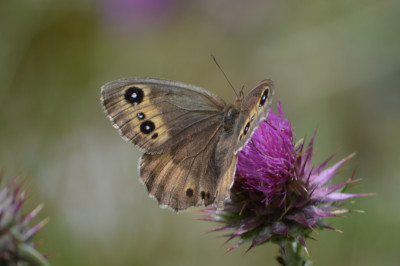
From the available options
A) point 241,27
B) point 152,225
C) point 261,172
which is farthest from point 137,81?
point 241,27

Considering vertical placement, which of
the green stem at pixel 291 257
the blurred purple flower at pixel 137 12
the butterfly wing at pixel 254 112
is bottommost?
the green stem at pixel 291 257

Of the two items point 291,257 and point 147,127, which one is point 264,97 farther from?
point 291,257

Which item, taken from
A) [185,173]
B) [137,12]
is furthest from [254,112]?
[137,12]

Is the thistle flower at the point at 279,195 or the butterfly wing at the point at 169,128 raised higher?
the butterfly wing at the point at 169,128

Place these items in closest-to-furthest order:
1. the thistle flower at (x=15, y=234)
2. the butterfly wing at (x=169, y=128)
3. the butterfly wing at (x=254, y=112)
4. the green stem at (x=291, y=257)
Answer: the butterfly wing at (x=254, y=112) < the thistle flower at (x=15, y=234) < the green stem at (x=291, y=257) < the butterfly wing at (x=169, y=128)

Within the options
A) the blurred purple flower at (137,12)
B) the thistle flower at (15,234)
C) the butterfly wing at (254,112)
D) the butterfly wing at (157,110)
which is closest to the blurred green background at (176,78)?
the blurred purple flower at (137,12)

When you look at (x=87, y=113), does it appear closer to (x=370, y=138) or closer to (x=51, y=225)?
(x=51, y=225)

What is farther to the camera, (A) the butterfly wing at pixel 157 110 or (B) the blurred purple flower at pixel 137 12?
(B) the blurred purple flower at pixel 137 12

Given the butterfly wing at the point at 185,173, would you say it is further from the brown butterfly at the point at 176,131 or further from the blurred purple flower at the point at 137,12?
the blurred purple flower at the point at 137,12
